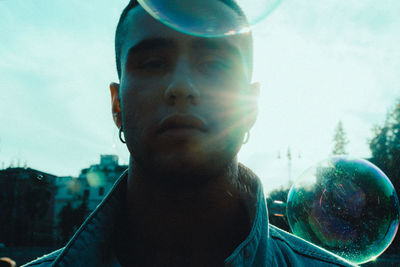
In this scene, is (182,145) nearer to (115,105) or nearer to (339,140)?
(115,105)

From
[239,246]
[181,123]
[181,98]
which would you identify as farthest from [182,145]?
[239,246]

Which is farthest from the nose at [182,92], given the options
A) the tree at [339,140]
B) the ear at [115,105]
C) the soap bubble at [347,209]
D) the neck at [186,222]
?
the tree at [339,140]

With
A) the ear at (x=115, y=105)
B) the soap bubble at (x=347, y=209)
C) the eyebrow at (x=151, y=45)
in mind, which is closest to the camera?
the eyebrow at (x=151, y=45)

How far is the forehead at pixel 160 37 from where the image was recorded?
4.94 ft

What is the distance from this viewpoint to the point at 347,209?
3.45m

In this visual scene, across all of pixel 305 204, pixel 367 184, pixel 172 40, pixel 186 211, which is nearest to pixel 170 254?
pixel 186 211

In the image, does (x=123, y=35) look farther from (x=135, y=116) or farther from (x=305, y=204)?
(x=305, y=204)

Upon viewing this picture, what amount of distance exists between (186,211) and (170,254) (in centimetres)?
23

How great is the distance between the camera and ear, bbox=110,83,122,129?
186 cm

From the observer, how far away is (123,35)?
1762 millimetres

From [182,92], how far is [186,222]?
25.8 inches

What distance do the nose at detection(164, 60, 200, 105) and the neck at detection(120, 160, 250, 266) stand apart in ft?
1.28

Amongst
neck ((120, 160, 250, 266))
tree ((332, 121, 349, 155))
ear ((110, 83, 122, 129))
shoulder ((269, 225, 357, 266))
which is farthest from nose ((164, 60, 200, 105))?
tree ((332, 121, 349, 155))

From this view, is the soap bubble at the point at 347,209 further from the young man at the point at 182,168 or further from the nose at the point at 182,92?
the nose at the point at 182,92
